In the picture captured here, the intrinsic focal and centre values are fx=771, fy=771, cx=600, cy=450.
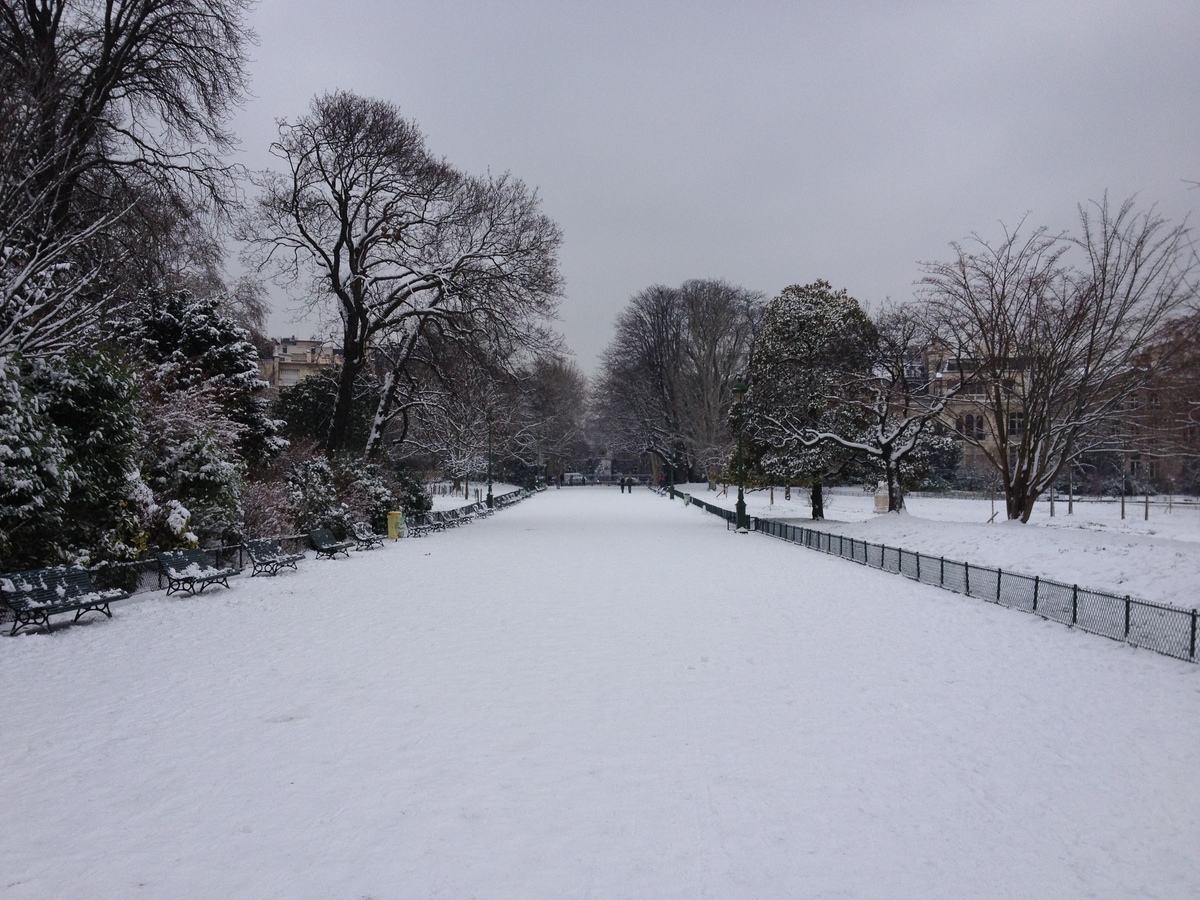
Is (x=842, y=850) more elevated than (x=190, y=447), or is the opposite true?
(x=190, y=447)

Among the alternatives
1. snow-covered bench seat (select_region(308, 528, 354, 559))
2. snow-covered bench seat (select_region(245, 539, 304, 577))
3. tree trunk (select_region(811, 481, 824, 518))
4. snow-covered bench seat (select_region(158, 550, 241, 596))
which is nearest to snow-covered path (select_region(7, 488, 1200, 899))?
snow-covered bench seat (select_region(158, 550, 241, 596))

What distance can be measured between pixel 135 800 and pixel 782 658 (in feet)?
21.4

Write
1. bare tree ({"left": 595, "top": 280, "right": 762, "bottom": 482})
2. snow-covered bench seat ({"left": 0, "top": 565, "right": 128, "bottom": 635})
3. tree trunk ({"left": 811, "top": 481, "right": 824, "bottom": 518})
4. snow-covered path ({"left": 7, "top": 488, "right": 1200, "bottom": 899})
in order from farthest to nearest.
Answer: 1. bare tree ({"left": 595, "top": 280, "right": 762, "bottom": 482})
2. tree trunk ({"left": 811, "top": 481, "right": 824, "bottom": 518})
3. snow-covered bench seat ({"left": 0, "top": 565, "right": 128, "bottom": 635})
4. snow-covered path ({"left": 7, "top": 488, "right": 1200, "bottom": 899})

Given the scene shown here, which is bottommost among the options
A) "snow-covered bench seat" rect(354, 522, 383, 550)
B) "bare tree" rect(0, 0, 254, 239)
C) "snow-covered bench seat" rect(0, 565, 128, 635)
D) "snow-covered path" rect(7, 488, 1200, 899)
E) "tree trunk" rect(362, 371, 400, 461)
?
"snow-covered bench seat" rect(354, 522, 383, 550)

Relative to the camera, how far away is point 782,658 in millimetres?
8992

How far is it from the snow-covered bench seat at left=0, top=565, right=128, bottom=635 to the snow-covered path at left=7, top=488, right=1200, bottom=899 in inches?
17.7

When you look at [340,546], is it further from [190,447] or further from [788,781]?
[788,781]

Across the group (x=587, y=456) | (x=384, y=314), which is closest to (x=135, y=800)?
(x=384, y=314)

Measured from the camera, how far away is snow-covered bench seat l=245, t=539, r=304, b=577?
16.0 metres

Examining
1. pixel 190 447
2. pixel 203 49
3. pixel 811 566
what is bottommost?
pixel 811 566

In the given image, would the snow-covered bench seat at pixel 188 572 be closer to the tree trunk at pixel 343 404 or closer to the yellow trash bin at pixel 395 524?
the yellow trash bin at pixel 395 524

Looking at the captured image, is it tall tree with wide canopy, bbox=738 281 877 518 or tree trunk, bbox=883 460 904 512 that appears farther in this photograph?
tall tree with wide canopy, bbox=738 281 877 518

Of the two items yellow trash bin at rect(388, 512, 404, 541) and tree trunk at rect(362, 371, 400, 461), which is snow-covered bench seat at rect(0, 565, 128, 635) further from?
tree trunk at rect(362, 371, 400, 461)

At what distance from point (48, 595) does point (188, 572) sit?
10.5 ft
